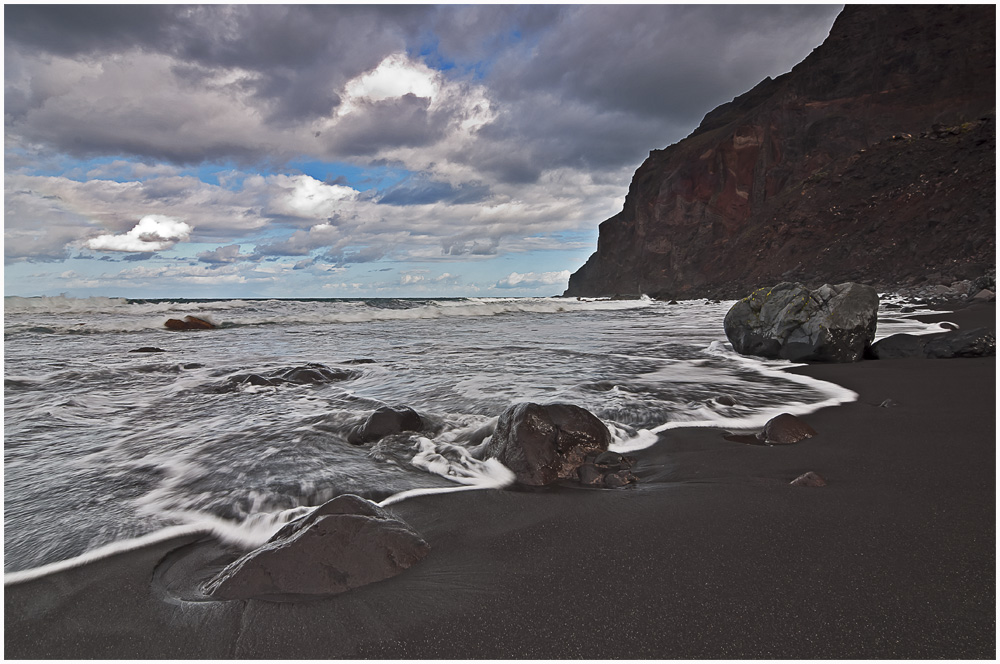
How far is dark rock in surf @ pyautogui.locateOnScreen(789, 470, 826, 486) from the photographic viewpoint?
6.97 ft

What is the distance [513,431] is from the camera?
103 inches

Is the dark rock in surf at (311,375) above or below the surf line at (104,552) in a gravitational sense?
above

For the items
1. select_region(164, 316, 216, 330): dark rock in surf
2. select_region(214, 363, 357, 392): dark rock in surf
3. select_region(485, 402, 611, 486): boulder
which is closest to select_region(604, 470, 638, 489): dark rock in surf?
select_region(485, 402, 611, 486): boulder

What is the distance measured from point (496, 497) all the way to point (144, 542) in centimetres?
136

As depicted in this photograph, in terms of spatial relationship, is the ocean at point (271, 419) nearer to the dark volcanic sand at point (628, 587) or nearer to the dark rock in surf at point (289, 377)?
the dark rock in surf at point (289, 377)

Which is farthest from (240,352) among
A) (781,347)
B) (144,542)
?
(781,347)

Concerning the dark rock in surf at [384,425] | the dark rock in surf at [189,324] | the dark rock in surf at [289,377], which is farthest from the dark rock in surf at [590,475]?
the dark rock in surf at [189,324]

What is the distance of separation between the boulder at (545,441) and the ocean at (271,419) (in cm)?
11

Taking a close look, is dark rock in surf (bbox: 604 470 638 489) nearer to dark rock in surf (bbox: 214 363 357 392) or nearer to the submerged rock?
the submerged rock

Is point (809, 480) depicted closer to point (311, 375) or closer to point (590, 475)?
point (590, 475)

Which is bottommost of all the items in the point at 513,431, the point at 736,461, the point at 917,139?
the point at 736,461

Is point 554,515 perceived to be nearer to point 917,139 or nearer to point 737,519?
point 737,519

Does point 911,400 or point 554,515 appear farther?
point 911,400

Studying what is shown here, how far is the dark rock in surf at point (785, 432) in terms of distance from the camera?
9.21 ft
